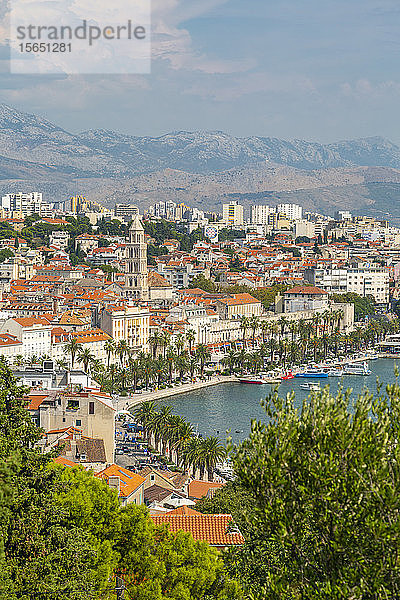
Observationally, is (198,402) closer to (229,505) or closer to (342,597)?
(229,505)

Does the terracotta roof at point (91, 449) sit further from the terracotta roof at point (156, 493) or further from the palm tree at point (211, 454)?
the palm tree at point (211, 454)

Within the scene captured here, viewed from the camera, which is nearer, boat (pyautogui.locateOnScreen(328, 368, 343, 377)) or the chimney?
the chimney

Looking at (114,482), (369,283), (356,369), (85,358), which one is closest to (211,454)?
(114,482)

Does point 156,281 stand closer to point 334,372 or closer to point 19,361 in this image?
point 334,372

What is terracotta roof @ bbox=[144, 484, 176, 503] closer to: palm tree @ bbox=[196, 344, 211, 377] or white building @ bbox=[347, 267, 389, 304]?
palm tree @ bbox=[196, 344, 211, 377]

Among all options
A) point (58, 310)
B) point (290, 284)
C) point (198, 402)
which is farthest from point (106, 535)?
point (290, 284)

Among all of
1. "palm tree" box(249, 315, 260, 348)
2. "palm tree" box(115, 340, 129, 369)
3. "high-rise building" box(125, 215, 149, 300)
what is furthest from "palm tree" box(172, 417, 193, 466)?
"high-rise building" box(125, 215, 149, 300)

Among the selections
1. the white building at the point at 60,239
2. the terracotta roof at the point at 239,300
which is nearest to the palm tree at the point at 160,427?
the terracotta roof at the point at 239,300
